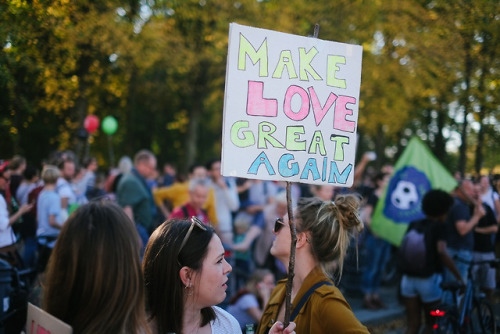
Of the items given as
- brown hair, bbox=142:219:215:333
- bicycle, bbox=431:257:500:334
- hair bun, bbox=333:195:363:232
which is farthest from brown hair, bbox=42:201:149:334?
bicycle, bbox=431:257:500:334

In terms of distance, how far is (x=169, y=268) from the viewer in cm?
269

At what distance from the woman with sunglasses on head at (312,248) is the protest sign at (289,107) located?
10.9 inches

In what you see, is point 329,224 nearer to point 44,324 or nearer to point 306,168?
point 306,168

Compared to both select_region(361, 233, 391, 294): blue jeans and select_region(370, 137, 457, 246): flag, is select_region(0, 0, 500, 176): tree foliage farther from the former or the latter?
select_region(361, 233, 391, 294): blue jeans

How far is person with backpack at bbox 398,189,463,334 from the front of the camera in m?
6.04

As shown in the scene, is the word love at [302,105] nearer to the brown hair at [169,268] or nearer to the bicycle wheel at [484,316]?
the brown hair at [169,268]

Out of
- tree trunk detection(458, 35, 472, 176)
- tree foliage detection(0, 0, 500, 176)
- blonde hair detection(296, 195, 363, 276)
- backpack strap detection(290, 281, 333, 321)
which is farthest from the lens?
tree trunk detection(458, 35, 472, 176)

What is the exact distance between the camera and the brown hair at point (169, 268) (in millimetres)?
2688

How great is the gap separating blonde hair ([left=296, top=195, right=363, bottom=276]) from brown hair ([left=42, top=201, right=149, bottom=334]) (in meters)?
1.55

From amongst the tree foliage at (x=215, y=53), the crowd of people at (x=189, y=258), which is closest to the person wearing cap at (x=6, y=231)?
the crowd of people at (x=189, y=258)

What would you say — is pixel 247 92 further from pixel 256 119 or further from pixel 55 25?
pixel 55 25

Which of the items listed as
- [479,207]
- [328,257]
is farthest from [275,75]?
[479,207]

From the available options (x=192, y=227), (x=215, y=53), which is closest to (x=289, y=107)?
(x=192, y=227)

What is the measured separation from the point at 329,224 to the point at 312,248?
0.17 metres
